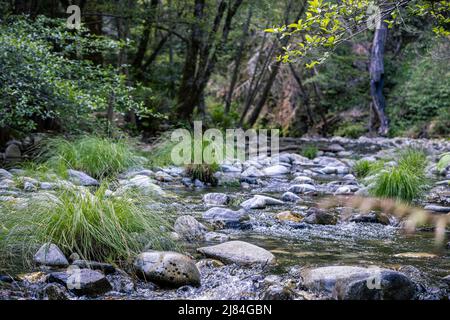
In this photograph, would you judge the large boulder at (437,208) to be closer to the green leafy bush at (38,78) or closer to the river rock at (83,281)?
the river rock at (83,281)

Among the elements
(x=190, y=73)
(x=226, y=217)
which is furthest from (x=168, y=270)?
(x=190, y=73)

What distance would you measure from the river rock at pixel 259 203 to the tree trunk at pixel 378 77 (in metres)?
12.0

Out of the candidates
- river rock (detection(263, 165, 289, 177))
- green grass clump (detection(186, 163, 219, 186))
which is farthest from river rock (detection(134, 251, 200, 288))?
river rock (detection(263, 165, 289, 177))

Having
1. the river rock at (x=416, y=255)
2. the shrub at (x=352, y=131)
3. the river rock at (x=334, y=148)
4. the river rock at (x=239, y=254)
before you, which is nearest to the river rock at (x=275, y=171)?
the river rock at (x=334, y=148)

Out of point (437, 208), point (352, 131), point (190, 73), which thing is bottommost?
point (437, 208)

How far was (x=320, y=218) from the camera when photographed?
4805 mm

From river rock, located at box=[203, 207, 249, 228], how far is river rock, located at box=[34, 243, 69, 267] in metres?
1.71

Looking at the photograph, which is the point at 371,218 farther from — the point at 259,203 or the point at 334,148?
the point at 334,148

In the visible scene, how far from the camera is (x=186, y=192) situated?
6523 millimetres

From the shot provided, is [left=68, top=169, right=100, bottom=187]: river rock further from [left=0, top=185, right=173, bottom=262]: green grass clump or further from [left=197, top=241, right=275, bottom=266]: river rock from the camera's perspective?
[left=197, top=241, right=275, bottom=266]: river rock

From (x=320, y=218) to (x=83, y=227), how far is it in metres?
2.38

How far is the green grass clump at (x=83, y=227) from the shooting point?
10.6 feet

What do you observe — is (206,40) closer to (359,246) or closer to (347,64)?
(347,64)

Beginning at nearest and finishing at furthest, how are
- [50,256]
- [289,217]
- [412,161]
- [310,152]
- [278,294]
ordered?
[278,294], [50,256], [289,217], [412,161], [310,152]
